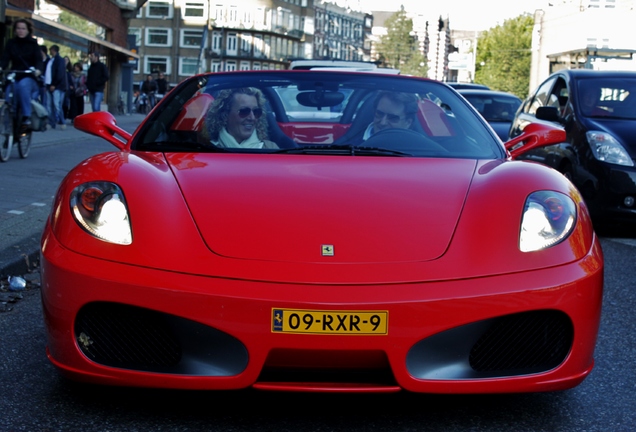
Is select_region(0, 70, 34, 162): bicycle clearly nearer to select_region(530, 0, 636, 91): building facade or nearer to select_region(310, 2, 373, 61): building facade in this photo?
select_region(530, 0, 636, 91): building facade

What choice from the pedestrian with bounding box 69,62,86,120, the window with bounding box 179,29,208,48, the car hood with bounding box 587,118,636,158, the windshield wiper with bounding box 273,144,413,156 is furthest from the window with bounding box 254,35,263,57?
the windshield wiper with bounding box 273,144,413,156

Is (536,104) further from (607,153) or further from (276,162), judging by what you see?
(276,162)

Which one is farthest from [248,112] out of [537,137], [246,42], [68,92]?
[246,42]

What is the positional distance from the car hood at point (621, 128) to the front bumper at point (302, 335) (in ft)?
17.3

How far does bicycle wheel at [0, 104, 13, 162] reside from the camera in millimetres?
11219

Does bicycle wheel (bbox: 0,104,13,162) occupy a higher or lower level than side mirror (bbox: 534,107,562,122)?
lower

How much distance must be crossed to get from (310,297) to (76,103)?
2213 centimetres

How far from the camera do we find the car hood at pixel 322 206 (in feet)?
10.3

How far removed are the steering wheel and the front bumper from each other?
1.11 m

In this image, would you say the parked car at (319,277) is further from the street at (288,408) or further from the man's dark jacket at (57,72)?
the man's dark jacket at (57,72)

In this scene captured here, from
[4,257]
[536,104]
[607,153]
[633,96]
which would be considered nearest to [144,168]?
[4,257]

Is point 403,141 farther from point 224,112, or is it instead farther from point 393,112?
point 224,112

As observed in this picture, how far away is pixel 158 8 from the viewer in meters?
97.9

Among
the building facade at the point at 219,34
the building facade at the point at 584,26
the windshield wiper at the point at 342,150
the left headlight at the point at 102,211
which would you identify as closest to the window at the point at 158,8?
the building facade at the point at 219,34
